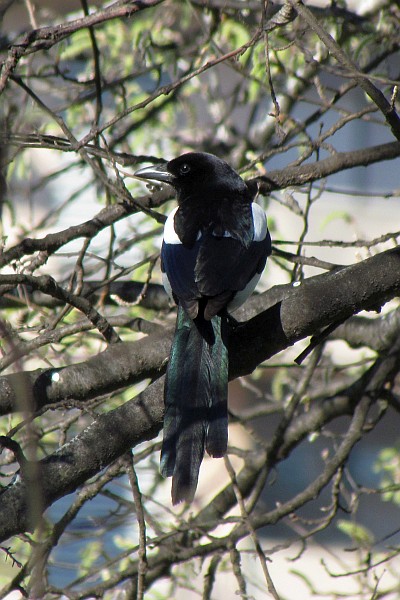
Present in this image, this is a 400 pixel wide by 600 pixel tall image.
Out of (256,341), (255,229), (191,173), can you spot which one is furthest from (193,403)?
(191,173)

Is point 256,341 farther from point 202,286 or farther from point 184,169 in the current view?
point 184,169

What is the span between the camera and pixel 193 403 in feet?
8.08

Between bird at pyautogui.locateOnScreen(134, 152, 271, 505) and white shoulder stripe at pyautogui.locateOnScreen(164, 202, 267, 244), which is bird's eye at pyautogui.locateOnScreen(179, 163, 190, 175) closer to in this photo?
bird at pyautogui.locateOnScreen(134, 152, 271, 505)

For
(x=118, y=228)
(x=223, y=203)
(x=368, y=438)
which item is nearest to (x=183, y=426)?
(x=223, y=203)

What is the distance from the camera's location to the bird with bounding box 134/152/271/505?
240 cm

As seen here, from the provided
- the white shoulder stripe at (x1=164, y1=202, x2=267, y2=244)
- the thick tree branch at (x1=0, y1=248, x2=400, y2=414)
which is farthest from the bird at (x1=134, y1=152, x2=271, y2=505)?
the thick tree branch at (x1=0, y1=248, x2=400, y2=414)

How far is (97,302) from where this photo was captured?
3721 mm

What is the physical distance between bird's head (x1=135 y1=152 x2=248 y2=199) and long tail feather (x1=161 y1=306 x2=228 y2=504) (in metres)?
1.08

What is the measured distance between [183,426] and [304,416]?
5.27 ft

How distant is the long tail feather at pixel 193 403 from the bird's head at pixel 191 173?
3.56 feet

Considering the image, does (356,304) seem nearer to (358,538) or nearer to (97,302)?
(97,302)

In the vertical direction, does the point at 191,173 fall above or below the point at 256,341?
above

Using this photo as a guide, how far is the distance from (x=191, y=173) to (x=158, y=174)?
15 centimetres

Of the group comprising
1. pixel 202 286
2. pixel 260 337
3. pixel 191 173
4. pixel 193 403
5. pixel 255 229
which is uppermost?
pixel 191 173
